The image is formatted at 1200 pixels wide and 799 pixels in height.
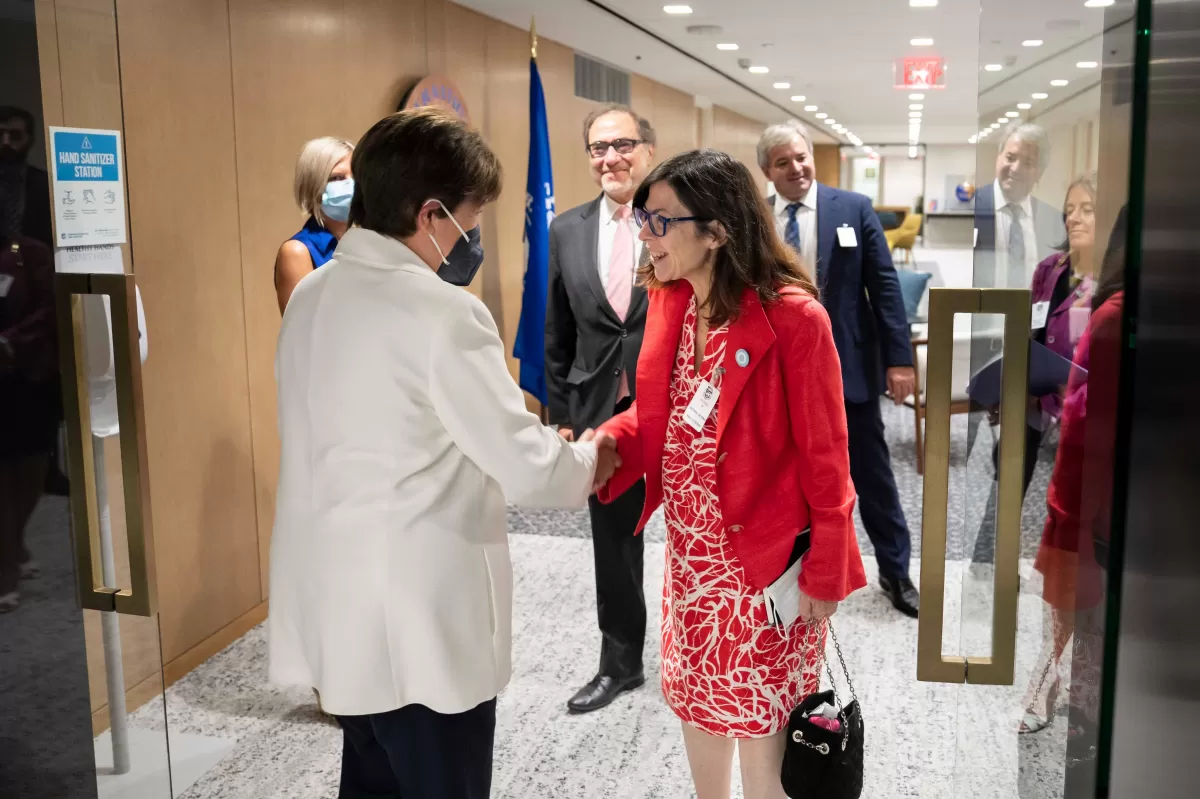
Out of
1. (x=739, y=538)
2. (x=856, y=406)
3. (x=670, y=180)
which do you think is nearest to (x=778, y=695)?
(x=739, y=538)

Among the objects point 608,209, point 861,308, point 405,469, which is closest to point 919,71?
point 861,308

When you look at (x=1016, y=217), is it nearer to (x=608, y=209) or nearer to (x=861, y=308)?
(x=608, y=209)

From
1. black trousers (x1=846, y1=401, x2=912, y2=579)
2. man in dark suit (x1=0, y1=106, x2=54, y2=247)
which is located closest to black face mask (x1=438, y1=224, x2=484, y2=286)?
man in dark suit (x1=0, y1=106, x2=54, y2=247)

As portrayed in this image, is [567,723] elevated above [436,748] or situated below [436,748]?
below

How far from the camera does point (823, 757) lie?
2.01m

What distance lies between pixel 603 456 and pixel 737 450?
27 cm

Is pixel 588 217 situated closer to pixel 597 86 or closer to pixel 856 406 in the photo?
pixel 856 406

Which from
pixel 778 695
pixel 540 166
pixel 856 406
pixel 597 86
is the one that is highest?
pixel 597 86

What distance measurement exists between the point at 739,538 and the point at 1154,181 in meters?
1.09

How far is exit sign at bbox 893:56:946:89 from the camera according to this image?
371 inches

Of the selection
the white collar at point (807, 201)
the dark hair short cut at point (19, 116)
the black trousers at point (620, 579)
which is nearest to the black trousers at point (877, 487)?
the white collar at point (807, 201)

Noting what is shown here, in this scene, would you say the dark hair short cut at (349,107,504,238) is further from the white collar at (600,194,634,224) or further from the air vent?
the air vent

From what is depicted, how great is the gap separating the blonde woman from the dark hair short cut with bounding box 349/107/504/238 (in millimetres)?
1528

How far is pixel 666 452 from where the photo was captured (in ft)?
7.18
